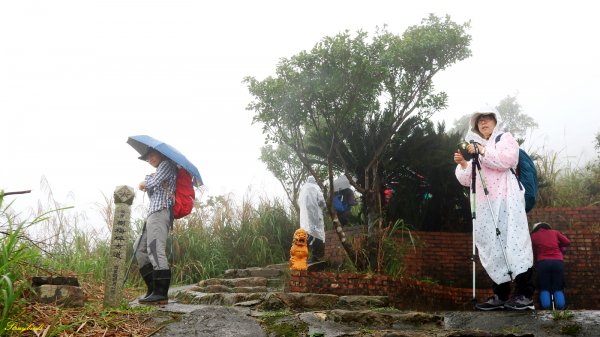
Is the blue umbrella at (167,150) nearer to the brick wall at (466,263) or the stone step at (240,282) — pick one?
the stone step at (240,282)

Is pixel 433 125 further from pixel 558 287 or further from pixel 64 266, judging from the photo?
pixel 64 266

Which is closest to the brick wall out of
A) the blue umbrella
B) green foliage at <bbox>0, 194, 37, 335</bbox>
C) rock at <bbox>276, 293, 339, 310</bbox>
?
rock at <bbox>276, 293, 339, 310</bbox>

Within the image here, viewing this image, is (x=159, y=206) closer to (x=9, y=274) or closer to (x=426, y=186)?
(x=9, y=274)

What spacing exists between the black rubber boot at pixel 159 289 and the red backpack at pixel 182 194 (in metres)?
0.71

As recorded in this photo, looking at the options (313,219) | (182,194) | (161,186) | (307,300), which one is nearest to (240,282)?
(313,219)

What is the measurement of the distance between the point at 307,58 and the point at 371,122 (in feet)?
7.63

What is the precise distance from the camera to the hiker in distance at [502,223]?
6.84m

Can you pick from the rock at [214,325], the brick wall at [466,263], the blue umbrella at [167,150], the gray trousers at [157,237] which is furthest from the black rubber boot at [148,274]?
the brick wall at [466,263]

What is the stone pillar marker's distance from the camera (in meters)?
6.68

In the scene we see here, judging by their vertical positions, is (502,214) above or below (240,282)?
above

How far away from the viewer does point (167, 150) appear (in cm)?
730

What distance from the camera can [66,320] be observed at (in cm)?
534

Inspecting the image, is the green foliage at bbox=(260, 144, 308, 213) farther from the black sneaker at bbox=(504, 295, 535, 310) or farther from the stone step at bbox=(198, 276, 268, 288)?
the black sneaker at bbox=(504, 295, 535, 310)

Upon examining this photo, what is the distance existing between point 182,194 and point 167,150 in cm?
60
